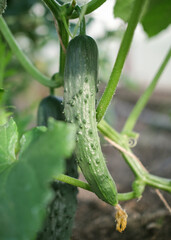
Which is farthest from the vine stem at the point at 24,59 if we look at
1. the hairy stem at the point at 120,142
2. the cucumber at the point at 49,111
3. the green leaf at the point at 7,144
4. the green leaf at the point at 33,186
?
the green leaf at the point at 33,186

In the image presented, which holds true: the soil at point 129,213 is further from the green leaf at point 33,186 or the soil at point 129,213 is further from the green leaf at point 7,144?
the green leaf at point 33,186

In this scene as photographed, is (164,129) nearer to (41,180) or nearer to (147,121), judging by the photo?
(147,121)

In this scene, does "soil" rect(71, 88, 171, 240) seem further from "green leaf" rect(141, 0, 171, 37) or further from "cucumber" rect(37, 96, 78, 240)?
"green leaf" rect(141, 0, 171, 37)

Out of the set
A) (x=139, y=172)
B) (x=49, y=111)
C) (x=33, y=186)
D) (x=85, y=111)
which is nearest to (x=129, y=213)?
(x=139, y=172)

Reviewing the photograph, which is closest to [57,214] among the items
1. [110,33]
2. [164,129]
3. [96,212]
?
[96,212]

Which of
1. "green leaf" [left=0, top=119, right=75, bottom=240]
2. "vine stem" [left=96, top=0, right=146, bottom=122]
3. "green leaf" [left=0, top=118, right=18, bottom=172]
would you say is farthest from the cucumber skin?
"green leaf" [left=0, top=119, right=75, bottom=240]

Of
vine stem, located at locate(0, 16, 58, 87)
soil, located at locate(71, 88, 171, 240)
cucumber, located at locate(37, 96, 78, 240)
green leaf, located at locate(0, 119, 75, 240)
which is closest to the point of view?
green leaf, located at locate(0, 119, 75, 240)
